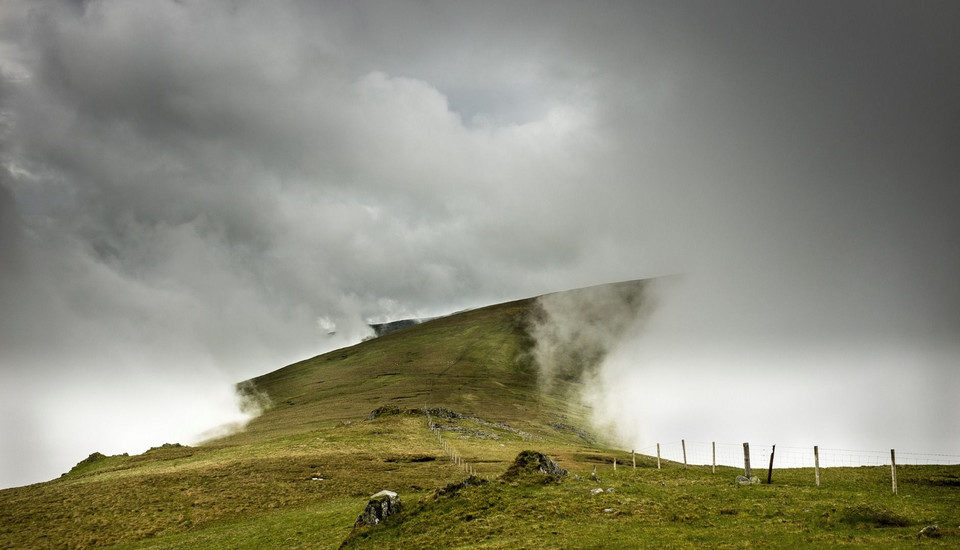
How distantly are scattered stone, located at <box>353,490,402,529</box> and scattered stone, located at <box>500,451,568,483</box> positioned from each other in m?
8.61

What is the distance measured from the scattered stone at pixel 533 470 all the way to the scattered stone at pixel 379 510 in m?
8.61

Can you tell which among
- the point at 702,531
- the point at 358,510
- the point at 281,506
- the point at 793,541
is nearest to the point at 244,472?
the point at 281,506

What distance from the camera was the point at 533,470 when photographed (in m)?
39.0

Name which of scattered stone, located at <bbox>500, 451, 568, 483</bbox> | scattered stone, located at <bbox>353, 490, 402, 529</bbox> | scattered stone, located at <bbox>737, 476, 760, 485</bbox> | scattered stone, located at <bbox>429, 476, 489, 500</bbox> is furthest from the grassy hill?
scattered stone, located at <bbox>737, 476, 760, 485</bbox>

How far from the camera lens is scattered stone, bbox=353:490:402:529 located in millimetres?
34531

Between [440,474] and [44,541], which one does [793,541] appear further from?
[44,541]

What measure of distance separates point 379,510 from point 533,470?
12.1 metres

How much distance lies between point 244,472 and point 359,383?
409 feet

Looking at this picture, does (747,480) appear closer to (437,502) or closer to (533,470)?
(533,470)

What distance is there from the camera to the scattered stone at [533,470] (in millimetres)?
38250

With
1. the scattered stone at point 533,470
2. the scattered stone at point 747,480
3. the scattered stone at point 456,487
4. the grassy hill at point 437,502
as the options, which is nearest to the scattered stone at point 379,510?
the grassy hill at point 437,502

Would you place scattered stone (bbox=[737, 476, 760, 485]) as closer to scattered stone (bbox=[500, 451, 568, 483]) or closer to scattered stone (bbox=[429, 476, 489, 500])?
scattered stone (bbox=[500, 451, 568, 483])

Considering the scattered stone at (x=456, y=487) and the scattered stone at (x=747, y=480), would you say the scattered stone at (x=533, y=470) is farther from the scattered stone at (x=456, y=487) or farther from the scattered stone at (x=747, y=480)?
the scattered stone at (x=747, y=480)

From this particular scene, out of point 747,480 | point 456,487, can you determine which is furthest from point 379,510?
point 747,480
